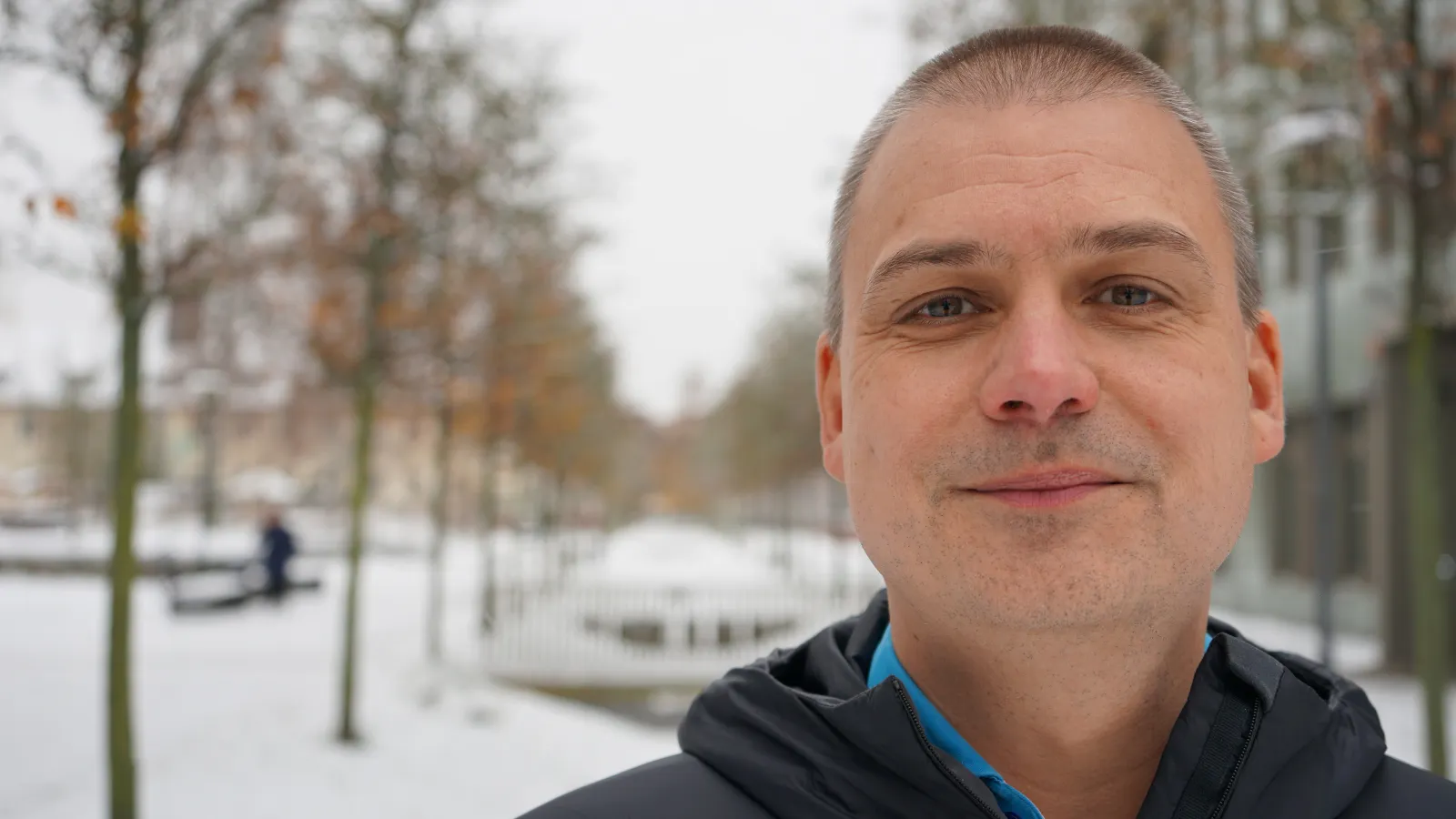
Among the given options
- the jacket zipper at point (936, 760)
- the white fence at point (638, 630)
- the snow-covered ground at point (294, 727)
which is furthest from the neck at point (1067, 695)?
the white fence at point (638, 630)

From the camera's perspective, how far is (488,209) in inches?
467

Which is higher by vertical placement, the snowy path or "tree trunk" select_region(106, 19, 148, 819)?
"tree trunk" select_region(106, 19, 148, 819)

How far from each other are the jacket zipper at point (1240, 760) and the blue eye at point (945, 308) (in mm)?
668

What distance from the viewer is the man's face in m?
1.33

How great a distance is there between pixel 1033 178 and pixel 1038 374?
31cm

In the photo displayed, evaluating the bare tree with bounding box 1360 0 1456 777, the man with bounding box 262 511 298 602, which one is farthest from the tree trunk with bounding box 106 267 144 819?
the man with bounding box 262 511 298 602

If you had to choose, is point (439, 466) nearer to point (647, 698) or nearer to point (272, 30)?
point (647, 698)

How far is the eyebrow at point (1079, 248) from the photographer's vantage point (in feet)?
4.69

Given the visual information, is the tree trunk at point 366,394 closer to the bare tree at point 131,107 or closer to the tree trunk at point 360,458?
the tree trunk at point 360,458

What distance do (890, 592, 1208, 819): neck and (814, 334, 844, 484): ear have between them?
1.01 feet

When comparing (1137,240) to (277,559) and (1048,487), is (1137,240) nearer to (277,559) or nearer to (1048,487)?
Answer: (1048,487)

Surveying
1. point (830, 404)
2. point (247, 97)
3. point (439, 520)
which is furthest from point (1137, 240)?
point (439, 520)

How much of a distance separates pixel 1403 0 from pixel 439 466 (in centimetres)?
1308

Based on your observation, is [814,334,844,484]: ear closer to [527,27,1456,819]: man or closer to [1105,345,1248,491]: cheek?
[527,27,1456,819]: man
